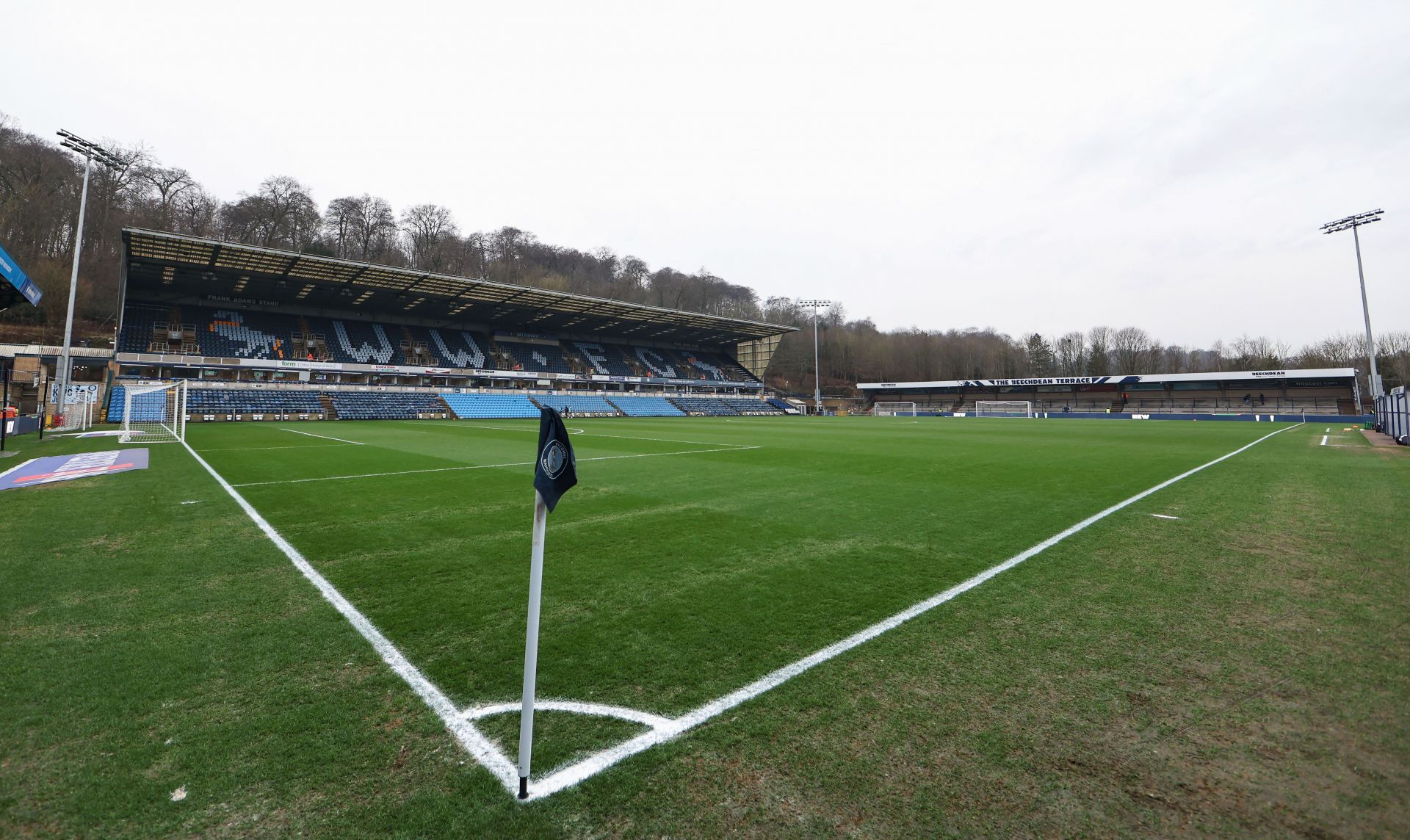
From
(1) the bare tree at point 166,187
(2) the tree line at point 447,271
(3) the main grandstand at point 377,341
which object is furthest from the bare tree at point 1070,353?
(1) the bare tree at point 166,187

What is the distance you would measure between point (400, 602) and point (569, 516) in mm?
3381

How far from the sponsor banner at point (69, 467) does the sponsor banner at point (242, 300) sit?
42.5 meters

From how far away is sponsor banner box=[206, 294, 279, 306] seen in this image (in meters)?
49.9

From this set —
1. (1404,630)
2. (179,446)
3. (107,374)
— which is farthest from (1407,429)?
(107,374)

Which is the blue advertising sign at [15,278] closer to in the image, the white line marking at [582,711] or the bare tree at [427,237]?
the white line marking at [582,711]

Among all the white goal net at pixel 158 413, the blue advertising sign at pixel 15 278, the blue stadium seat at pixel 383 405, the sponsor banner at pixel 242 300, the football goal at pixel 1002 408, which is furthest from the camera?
the football goal at pixel 1002 408

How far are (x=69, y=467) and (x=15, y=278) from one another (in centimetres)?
425

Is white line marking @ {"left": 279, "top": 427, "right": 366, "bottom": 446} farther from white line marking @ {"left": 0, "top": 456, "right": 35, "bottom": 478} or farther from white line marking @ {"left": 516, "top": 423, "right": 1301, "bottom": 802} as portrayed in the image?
white line marking @ {"left": 516, "top": 423, "right": 1301, "bottom": 802}

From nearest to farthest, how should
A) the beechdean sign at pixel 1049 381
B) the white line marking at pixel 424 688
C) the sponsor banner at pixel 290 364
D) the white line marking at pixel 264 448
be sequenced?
the white line marking at pixel 424 688
the white line marking at pixel 264 448
the sponsor banner at pixel 290 364
the beechdean sign at pixel 1049 381

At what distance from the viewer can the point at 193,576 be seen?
5469 millimetres

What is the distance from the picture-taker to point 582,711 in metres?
3.04

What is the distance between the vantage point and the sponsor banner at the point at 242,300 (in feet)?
164

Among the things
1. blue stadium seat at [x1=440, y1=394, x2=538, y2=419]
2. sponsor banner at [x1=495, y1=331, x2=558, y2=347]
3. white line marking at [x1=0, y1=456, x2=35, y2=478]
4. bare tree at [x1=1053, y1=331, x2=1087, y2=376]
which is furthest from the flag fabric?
bare tree at [x1=1053, y1=331, x2=1087, y2=376]

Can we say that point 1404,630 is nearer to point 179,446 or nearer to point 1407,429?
point 1407,429
